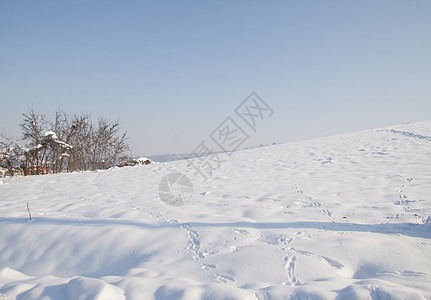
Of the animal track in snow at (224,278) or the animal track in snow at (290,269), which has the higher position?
the animal track in snow at (224,278)

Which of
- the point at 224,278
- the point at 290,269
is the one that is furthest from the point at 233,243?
the point at 290,269

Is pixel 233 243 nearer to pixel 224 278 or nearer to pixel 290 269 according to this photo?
pixel 224 278

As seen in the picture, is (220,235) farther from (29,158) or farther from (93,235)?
(29,158)

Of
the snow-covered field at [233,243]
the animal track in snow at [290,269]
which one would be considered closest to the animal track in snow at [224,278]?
the snow-covered field at [233,243]

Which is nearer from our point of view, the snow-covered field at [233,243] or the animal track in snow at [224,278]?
the snow-covered field at [233,243]

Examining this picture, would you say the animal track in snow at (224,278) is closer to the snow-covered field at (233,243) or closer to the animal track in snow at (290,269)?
the snow-covered field at (233,243)

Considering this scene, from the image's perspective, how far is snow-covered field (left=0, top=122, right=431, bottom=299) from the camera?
1655mm

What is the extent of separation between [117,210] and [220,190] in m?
2.20

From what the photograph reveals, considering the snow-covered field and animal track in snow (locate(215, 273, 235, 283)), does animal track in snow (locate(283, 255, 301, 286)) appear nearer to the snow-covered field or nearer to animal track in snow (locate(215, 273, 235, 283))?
the snow-covered field

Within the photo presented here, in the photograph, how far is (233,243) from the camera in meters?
2.39

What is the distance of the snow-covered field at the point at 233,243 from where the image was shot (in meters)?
1.66

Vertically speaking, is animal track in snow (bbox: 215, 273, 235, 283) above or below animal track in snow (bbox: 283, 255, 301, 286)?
above

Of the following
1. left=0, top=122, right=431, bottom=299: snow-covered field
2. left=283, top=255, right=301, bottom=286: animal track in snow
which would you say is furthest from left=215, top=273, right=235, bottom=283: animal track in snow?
left=283, top=255, right=301, bottom=286: animal track in snow

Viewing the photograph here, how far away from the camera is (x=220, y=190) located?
4.97 metres
